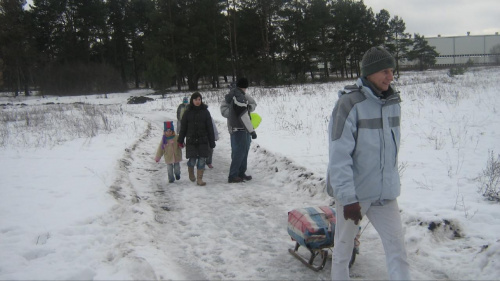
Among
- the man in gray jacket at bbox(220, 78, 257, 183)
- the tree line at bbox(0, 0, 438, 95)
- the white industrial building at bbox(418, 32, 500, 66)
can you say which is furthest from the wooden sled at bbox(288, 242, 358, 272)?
the white industrial building at bbox(418, 32, 500, 66)

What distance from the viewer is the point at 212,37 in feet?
149

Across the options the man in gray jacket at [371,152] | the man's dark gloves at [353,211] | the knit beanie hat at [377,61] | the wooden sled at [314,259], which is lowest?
the wooden sled at [314,259]

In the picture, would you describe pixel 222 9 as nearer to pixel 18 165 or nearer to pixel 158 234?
pixel 18 165

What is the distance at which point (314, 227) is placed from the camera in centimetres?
376

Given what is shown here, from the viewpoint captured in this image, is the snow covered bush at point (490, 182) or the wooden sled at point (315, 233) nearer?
the wooden sled at point (315, 233)

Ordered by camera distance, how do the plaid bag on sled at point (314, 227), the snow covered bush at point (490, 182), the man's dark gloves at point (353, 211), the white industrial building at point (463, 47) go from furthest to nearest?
the white industrial building at point (463, 47)
the snow covered bush at point (490, 182)
the plaid bag on sled at point (314, 227)
the man's dark gloves at point (353, 211)

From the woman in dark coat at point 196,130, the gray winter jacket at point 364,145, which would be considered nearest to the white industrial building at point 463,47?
the woman in dark coat at point 196,130

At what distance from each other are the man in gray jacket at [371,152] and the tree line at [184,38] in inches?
1326

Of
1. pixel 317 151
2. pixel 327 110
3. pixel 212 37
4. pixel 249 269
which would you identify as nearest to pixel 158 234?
pixel 249 269

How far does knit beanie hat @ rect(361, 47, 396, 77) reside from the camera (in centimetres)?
285

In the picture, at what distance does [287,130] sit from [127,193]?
672cm

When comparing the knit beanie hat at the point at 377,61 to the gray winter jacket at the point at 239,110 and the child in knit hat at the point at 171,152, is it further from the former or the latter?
the child in knit hat at the point at 171,152

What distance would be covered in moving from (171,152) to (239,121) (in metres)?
1.66

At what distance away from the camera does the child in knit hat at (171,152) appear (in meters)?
7.56
